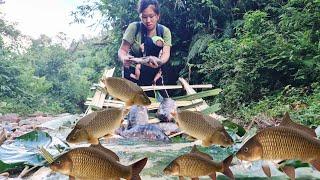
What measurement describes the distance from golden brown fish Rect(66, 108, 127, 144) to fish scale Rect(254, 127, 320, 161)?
2.19 ft

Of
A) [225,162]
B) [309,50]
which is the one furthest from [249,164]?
[309,50]

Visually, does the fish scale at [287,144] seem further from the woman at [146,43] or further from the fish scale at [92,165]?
the woman at [146,43]

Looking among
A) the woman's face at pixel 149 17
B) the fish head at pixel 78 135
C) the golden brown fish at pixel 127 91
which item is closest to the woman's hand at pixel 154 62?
the woman's face at pixel 149 17

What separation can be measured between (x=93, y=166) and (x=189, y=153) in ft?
1.26

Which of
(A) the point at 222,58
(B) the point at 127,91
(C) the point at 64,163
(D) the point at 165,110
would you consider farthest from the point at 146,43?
(C) the point at 64,163

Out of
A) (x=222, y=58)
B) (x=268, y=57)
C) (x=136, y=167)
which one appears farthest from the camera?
(x=222, y=58)

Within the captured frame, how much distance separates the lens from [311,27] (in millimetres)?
9039

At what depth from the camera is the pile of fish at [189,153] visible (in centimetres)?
152

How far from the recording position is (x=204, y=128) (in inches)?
75.0

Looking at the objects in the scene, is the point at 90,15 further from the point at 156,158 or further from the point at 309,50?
the point at 156,158

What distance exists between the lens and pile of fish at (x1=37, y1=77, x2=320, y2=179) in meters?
1.52

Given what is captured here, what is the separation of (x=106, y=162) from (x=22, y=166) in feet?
8.18

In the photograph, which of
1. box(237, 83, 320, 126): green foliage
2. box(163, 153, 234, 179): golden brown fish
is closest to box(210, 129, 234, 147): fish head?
box(163, 153, 234, 179): golden brown fish

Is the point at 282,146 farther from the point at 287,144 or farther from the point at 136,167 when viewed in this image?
the point at 136,167
